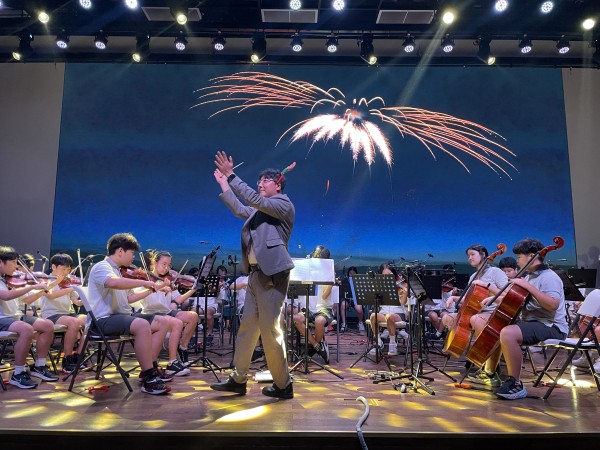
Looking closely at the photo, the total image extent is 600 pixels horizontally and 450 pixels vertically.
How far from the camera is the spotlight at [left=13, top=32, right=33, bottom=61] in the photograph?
895 centimetres

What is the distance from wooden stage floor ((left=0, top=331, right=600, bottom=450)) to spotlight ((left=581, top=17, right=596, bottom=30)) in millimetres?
6684

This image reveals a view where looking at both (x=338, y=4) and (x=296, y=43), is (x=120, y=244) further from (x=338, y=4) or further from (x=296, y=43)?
(x=296, y=43)

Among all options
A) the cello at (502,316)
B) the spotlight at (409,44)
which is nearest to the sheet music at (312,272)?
the cello at (502,316)

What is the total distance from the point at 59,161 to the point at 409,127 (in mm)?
7536

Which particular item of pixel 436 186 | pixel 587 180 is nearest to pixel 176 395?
pixel 436 186

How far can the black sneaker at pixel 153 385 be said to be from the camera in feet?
12.7

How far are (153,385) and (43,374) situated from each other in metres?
1.45

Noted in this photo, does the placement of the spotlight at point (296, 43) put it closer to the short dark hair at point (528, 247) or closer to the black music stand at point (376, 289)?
the black music stand at point (376, 289)

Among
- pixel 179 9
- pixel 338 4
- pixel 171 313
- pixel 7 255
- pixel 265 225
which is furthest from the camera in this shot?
pixel 338 4

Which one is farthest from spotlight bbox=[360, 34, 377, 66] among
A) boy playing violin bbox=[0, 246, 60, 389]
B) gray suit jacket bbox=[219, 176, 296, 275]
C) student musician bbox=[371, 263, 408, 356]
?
boy playing violin bbox=[0, 246, 60, 389]

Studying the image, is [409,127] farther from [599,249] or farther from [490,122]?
[599,249]

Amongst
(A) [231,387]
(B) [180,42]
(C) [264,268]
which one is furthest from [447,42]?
(A) [231,387]

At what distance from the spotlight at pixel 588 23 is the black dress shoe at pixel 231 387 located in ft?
28.2

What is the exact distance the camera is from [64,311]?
5352 millimetres
